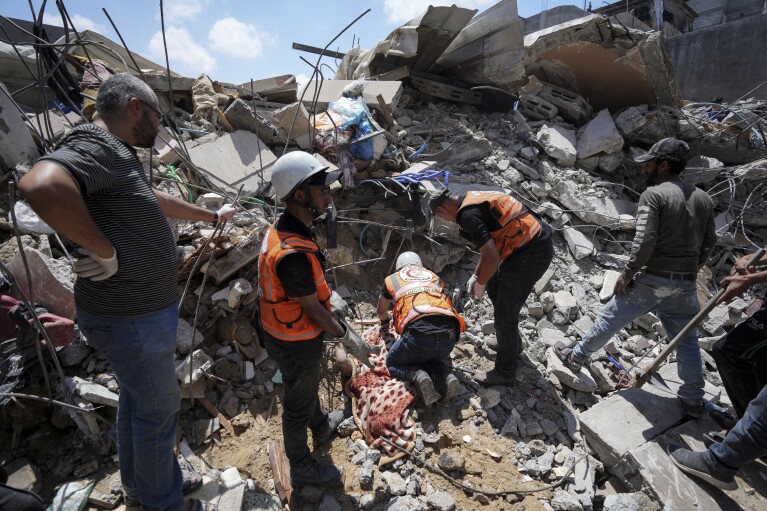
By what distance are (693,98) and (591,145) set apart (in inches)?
481

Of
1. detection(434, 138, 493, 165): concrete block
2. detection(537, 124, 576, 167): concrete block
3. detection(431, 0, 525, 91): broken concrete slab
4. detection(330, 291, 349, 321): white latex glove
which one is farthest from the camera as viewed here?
detection(431, 0, 525, 91): broken concrete slab

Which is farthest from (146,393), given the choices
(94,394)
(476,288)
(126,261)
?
(476,288)

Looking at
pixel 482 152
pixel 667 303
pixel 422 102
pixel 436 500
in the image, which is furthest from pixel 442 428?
pixel 422 102

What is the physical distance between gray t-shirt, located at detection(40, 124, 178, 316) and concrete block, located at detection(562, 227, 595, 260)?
4.79m

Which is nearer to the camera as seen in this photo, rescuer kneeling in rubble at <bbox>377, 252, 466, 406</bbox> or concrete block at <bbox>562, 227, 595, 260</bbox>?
rescuer kneeling in rubble at <bbox>377, 252, 466, 406</bbox>

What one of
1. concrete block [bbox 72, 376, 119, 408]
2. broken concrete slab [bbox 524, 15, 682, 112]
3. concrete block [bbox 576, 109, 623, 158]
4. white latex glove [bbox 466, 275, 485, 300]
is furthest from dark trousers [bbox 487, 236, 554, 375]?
broken concrete slab [bbox 524, 15, 682, 112]

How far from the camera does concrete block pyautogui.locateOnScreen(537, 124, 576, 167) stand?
6086 millimetres

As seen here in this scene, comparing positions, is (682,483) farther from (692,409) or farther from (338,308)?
(338,308)

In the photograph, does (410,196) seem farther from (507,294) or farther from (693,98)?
(693,98)

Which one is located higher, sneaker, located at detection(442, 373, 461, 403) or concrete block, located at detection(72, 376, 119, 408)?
concrete block, located at detection(72, 376, 119, 408)

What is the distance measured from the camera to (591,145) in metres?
6.18

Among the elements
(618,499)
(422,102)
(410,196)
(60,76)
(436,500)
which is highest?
(60,76)

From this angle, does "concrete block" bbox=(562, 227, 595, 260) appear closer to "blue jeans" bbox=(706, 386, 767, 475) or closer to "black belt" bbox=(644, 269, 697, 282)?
"black belt" bbox=(644, 269, 697, 282)

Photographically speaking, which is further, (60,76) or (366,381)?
(60,76)
